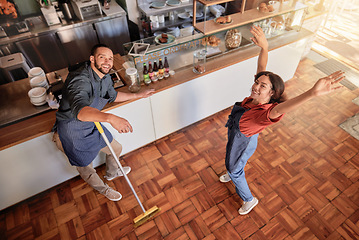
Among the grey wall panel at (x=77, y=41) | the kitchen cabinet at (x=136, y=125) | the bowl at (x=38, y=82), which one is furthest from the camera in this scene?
the grey wall panel at (x=77, y=41)

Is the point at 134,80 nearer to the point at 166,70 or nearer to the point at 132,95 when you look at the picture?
the point at 132,95

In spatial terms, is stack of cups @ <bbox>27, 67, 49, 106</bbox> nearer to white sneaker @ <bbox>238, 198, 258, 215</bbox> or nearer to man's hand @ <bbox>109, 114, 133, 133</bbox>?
man's hand @ <bbox>109, 114, 133, 133</bbox>

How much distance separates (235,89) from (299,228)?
1.78 meters

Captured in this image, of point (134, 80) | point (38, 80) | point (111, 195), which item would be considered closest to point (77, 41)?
point (38, 80)

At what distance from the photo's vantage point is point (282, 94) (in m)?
1.74

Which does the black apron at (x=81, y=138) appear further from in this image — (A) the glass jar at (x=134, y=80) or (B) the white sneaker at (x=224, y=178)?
(B) the white sneaker at (x=224, y=178)

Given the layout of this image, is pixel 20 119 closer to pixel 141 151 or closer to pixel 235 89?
pixel 141 151

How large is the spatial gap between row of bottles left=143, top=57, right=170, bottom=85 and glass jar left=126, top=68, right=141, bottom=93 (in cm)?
10

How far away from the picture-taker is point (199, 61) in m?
2.66

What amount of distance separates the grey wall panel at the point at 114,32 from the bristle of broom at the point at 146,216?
321 cm

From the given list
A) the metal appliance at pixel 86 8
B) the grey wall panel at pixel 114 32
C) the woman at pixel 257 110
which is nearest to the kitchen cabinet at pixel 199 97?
the woman at pixel 257 110

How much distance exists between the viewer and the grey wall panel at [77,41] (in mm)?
3920

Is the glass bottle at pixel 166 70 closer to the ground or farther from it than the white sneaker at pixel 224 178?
farther from it

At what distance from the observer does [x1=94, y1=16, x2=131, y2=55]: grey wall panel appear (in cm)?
411
